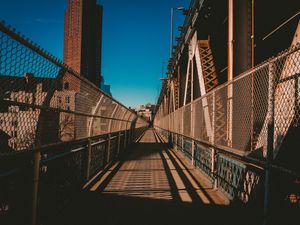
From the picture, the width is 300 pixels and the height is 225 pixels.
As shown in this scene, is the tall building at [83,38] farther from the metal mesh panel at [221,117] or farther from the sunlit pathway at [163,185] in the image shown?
the metal mesh panel at [221,117]

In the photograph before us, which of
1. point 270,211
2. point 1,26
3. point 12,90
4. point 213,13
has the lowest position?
point 270,211

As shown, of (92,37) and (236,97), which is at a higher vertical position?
(92,37)

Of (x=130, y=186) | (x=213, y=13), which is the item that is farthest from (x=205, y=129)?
(x=213, y=13)

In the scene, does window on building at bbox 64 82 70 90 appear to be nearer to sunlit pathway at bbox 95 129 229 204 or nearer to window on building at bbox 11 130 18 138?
window on building at bbox 11 130 18 138

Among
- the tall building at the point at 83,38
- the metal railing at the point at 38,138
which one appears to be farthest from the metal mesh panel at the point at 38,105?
the tall building at the point at 83,38

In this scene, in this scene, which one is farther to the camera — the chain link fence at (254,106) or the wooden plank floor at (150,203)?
the wooden plank floor at (150,203)

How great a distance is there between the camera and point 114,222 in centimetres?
360

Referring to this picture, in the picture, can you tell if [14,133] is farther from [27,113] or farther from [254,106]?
[254,106]

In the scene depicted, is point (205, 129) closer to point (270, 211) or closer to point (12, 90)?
point (270, 211)

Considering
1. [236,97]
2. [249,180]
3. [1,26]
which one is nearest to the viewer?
[1,26]

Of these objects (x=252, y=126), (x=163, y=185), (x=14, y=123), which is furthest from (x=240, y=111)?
(x=14, y=123)

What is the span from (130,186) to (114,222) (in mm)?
2015

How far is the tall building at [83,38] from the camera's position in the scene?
9819cm

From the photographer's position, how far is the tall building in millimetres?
98188
